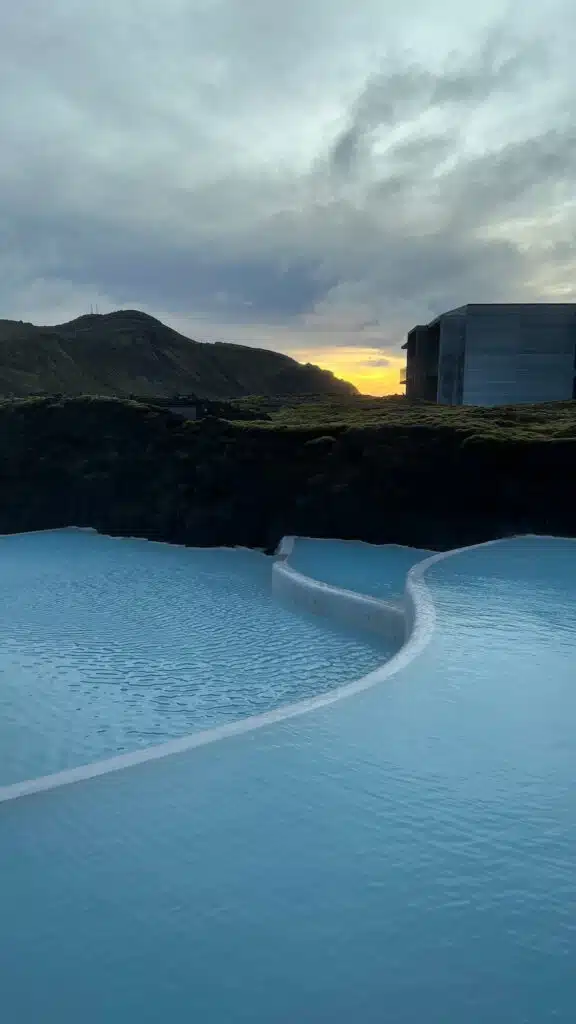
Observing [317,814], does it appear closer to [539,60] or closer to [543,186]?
[539,60]

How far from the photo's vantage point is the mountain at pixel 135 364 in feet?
191

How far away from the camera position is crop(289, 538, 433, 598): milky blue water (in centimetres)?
1099

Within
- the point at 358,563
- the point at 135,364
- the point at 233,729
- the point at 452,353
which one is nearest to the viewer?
the point at 233,729

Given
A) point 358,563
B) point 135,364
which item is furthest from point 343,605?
point 135,364

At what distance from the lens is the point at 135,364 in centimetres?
7250

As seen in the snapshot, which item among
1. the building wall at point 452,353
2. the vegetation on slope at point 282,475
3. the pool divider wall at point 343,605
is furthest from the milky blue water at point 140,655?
the building wall at point 452,353

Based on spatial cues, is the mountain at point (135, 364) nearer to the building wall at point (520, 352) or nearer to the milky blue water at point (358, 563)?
the building wall at point (520, 352)

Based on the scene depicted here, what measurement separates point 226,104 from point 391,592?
31.1 ft

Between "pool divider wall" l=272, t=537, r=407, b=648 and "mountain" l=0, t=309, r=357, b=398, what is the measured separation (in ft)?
139

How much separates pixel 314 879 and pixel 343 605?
665cm

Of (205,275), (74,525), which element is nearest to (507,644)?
(74,525)

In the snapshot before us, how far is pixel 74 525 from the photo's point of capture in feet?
58.6

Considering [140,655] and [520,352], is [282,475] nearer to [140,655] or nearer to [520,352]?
[140,655]

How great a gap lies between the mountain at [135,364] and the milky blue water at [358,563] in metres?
39.9
